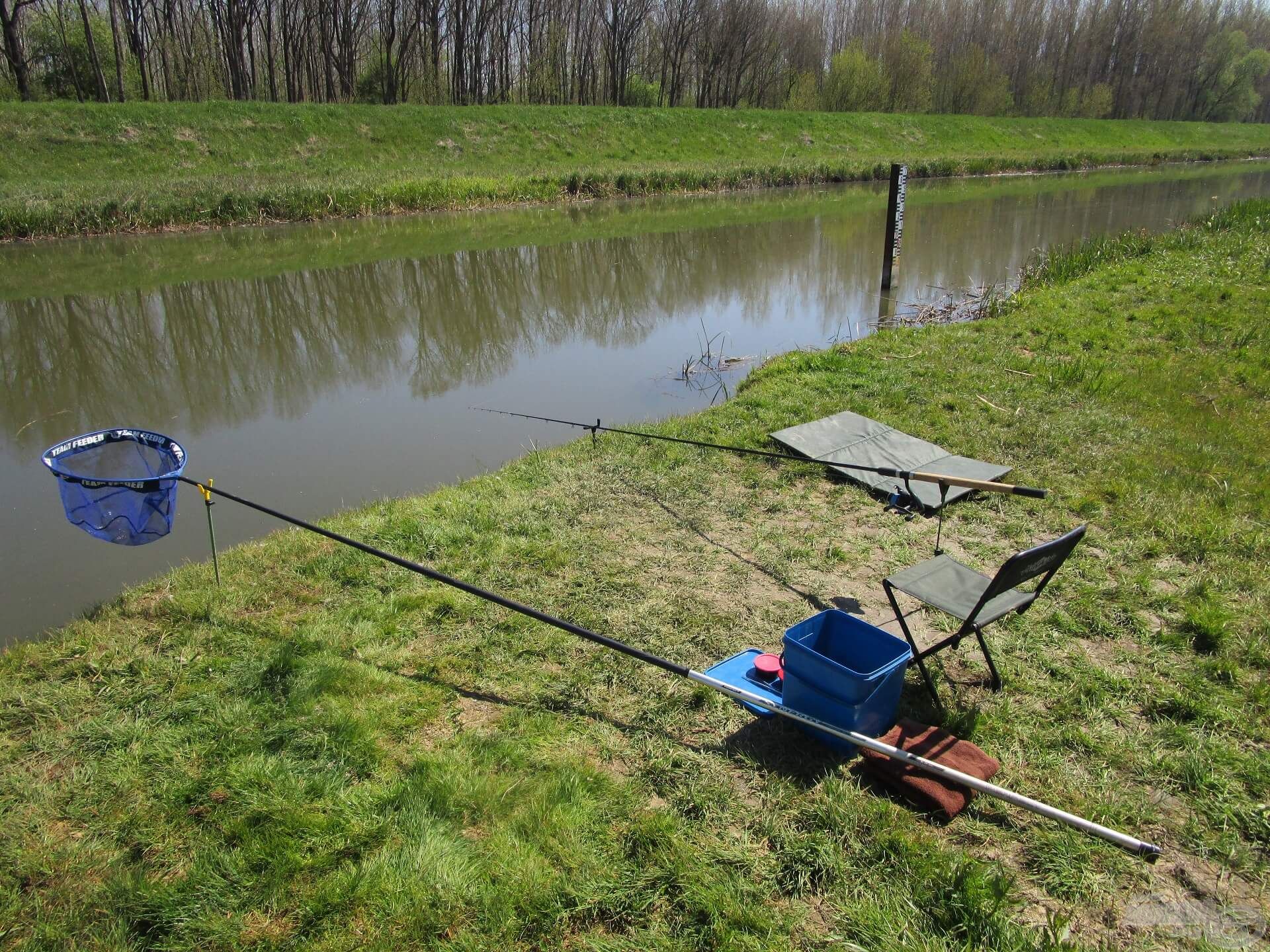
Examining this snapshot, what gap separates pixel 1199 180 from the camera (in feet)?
98.1

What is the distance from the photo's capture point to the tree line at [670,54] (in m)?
33.8

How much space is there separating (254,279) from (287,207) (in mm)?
6260

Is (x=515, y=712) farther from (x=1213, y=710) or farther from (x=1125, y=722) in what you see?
(x=1213, y=710)

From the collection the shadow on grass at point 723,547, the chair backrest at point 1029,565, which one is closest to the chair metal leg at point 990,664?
the chair backrest at point 1029,565

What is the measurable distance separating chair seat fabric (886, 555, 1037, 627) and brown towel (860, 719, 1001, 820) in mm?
463

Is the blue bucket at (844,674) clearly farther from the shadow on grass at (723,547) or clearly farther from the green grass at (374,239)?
the green grass at (374,239)

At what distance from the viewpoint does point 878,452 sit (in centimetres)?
552

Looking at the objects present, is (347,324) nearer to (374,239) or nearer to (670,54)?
(374,239)

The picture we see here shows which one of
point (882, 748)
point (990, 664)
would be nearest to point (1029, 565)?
point (990, 664)

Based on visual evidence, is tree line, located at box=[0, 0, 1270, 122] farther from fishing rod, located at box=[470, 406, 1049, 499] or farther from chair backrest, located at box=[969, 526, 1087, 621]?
chair backrest, located at box=[969, 526, 1087, 621]

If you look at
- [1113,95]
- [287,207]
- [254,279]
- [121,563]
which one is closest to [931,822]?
[121,563]

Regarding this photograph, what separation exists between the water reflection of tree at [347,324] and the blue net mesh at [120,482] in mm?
3048

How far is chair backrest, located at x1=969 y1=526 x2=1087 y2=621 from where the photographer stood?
9.03 feet

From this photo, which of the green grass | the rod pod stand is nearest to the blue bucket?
the rod pod stand
